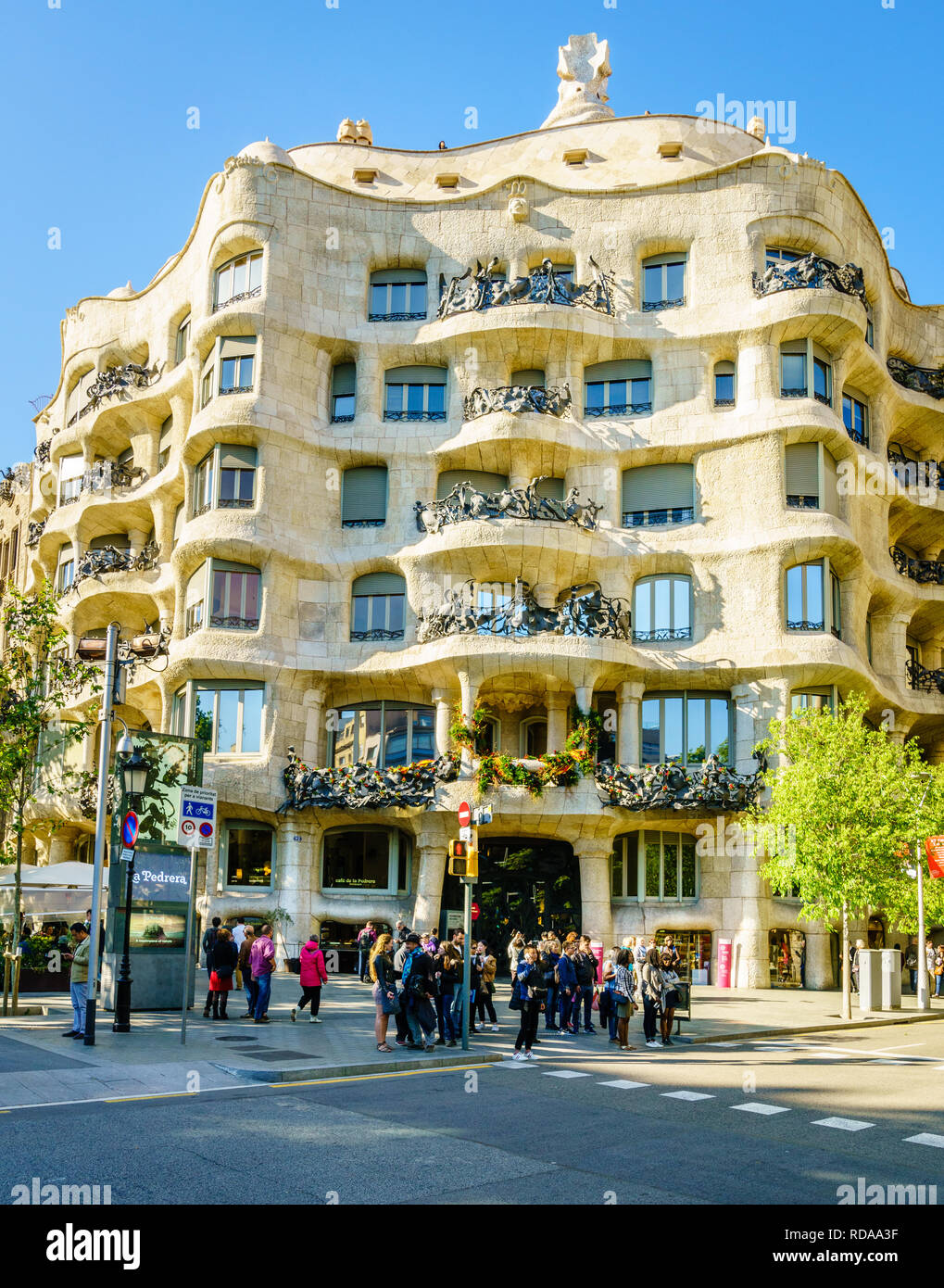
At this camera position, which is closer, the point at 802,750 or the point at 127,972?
the point at 127,972

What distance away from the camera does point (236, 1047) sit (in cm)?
1702

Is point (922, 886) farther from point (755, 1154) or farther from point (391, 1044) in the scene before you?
point (755, 1154)

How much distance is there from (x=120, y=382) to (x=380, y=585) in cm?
→ 1363

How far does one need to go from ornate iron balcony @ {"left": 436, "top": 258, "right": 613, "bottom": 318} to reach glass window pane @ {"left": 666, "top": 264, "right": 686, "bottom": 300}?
6.01 ft

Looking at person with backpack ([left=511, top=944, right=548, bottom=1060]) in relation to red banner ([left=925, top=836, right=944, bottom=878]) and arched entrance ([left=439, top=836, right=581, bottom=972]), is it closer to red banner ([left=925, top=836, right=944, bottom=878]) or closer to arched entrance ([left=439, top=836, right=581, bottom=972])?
red banner ([left=925, top=836, right=944, bottom=878])

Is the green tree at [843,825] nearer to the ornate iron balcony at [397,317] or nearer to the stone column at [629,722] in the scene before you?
the stone column at [629,722]

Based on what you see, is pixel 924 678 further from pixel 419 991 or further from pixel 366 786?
pixel 419 991

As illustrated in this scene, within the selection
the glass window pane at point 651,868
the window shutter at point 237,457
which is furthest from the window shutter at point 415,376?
the glass window pane at point 651,868

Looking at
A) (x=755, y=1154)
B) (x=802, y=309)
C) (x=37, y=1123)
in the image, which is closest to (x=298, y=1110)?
(x=37, y=1123)

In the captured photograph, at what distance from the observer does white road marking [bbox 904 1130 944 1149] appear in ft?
37.3

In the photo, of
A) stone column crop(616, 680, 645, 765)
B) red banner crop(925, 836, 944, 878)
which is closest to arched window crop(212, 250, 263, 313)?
stone column crop(616, 680, 645, 765)

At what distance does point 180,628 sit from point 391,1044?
21.7 metres

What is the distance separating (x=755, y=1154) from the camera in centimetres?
1070

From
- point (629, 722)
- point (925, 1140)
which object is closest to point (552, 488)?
point (629, 722)
